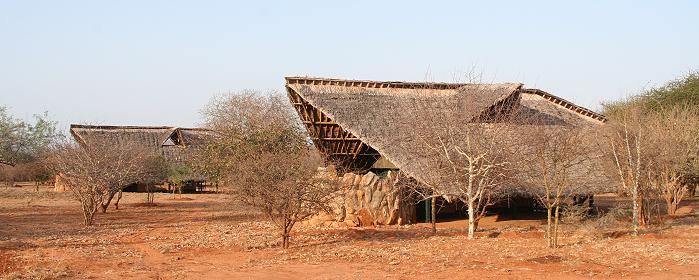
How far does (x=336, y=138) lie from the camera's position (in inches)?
908

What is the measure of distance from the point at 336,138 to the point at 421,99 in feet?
10.4

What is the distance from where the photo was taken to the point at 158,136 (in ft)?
138

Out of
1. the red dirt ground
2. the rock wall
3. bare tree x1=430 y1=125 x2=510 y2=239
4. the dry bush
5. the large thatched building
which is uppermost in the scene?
the large thatched building

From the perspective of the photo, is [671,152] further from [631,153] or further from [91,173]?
[91,173]

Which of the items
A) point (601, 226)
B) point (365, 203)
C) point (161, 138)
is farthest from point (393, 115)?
point (161, 138)

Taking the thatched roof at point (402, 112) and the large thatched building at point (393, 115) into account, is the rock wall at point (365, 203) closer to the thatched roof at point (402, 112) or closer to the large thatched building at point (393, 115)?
the large thatched building at point (393, 115)

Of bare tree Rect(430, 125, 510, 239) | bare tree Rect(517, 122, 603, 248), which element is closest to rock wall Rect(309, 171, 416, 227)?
bare tree Rect(430, 125, 510, 239)

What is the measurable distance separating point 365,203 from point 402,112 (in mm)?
3618

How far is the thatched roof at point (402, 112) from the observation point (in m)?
17.7

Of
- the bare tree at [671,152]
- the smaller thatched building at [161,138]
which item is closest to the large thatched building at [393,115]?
the bare tree at [671,152]

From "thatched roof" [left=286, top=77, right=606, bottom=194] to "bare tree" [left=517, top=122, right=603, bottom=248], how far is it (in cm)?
89

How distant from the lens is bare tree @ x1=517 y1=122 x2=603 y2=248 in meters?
13.7

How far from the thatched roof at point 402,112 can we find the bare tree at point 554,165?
89 centimetres

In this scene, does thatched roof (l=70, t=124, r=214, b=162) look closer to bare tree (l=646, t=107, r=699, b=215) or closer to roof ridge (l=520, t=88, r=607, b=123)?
roof ridge (l=520, t=88, r=607, b=123)
